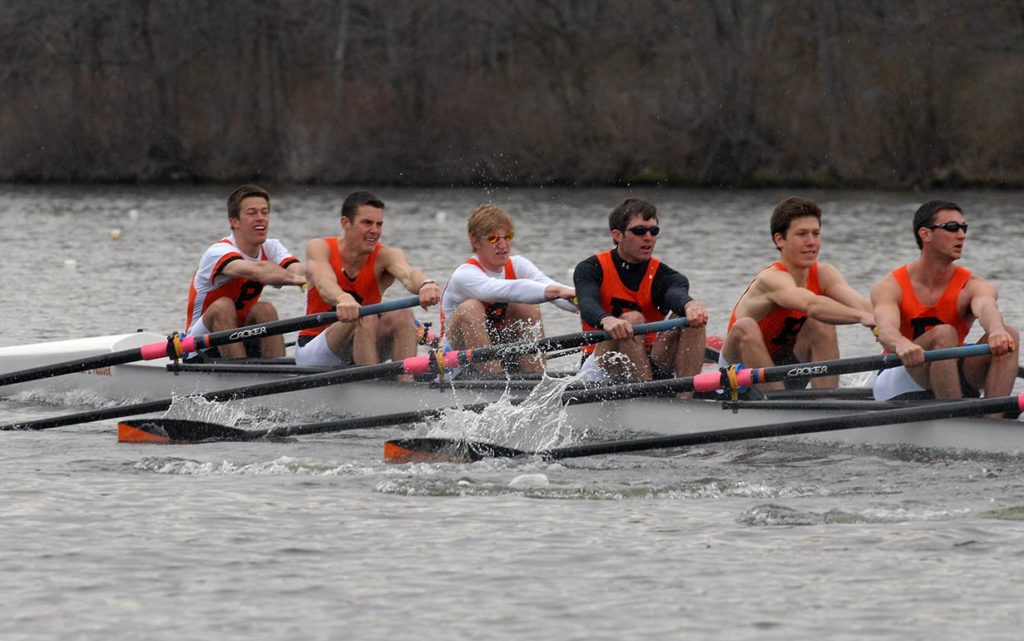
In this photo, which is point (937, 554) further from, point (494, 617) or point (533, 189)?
point (533, 189)

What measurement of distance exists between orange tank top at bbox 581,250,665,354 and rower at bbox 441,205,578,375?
8.2 inches

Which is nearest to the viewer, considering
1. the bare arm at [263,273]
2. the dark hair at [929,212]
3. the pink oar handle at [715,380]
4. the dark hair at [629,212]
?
the dark hair at [929,212]

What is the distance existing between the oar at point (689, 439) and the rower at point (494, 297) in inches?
41.8

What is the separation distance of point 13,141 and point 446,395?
3197cm

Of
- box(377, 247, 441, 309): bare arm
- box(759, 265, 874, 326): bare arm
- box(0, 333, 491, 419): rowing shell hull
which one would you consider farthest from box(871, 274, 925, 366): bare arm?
box(377, 247, 441, 309): bare arm

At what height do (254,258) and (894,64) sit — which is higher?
(894,64)

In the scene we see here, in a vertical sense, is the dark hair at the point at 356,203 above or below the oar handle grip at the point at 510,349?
above

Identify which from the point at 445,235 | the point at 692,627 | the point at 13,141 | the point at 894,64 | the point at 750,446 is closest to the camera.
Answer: the point at 692,627

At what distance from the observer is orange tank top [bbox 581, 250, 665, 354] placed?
8922 millimetres

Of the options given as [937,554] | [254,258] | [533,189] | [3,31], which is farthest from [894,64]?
[937,554]

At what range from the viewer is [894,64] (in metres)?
34.0

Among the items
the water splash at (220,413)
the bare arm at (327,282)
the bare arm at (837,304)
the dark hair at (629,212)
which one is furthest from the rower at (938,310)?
the water splash at (220,413)

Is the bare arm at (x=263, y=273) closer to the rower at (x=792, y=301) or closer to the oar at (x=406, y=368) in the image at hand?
the oar at (x=406, y=368)

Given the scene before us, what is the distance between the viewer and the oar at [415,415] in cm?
771
